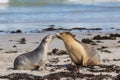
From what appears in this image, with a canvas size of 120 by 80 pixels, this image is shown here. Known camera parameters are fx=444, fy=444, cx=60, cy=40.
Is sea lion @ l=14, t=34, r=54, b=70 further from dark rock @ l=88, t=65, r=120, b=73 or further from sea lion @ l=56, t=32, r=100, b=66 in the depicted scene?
dark rock @ l=88, t=65, r=120, b=73

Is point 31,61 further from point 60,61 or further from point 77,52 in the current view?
point 60,61

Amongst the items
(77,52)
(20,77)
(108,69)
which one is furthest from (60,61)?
(20,77)

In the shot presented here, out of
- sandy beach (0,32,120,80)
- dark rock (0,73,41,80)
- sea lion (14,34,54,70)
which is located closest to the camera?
dark rock (0,73,41,80)

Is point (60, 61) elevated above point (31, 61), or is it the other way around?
point (31, 61)

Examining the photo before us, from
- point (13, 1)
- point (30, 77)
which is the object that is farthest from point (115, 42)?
point (13, 1)

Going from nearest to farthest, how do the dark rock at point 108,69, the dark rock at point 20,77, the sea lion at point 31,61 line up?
the dark rock at point 20,77, the dark rock at point 108,69, the sea lion at point 31,61

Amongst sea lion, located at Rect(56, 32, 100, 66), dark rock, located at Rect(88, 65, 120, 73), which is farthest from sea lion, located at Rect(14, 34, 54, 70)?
dark rock, located at Rect(88, 65, 120, 73)

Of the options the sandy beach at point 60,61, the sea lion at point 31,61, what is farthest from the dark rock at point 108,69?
the sea lion at point 31,61

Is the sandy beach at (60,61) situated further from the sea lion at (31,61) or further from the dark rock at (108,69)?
the sea lion at (31,61)

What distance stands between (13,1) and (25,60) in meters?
40.8

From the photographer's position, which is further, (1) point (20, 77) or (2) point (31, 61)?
(2) point (31, 61)

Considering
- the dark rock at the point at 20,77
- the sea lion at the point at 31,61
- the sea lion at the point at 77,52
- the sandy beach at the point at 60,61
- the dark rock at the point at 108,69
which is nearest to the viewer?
the dark rock at the point at 20,77

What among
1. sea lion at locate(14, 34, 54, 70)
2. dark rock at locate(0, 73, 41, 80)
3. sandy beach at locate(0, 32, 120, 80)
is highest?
sea lion at locate(14, 34, 54, 70)

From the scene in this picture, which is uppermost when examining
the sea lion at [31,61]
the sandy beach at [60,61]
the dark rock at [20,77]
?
the sea lion at [31,61]
